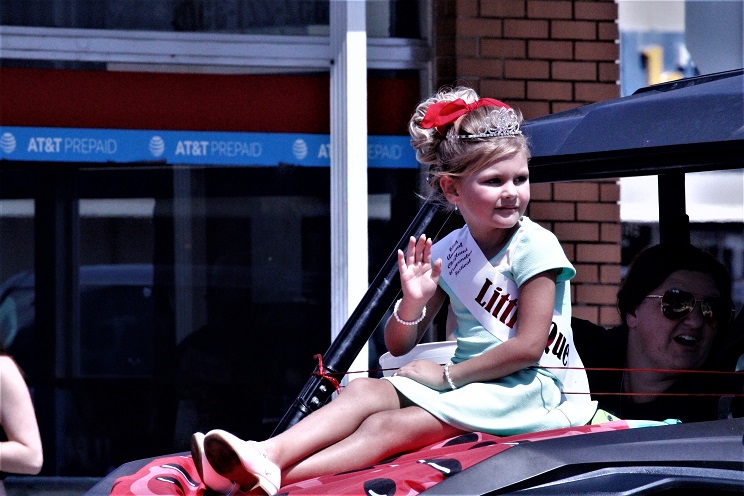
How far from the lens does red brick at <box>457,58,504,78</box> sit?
18.9 feet

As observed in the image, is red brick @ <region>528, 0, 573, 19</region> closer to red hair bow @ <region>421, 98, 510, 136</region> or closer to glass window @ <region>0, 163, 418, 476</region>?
glass window @ <region>0, 163, 418, 476</region>

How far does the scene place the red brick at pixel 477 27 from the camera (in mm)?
5750

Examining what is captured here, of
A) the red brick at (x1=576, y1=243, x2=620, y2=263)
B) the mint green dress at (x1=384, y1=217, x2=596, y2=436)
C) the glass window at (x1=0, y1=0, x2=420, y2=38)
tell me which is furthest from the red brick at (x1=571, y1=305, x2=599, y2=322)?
the mint green dress at (x1=384, y1=217, x2=596, y2=436)

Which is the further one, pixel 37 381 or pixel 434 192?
pixel 37 381

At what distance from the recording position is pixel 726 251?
13414 mm

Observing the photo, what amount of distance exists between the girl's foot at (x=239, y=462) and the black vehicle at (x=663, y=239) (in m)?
0.26

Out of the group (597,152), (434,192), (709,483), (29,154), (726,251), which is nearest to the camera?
(709,483)

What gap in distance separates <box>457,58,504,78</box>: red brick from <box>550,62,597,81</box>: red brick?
36 centimetres

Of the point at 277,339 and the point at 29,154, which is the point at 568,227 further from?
the point at 29,154

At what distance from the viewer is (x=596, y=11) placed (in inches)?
235

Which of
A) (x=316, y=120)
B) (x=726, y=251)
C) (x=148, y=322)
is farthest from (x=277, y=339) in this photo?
(x=726, y=251)

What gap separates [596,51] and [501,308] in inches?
150

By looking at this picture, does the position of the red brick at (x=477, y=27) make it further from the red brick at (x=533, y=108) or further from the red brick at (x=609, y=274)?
the red brick at (x=609, y=274)

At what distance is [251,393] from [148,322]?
74cm
